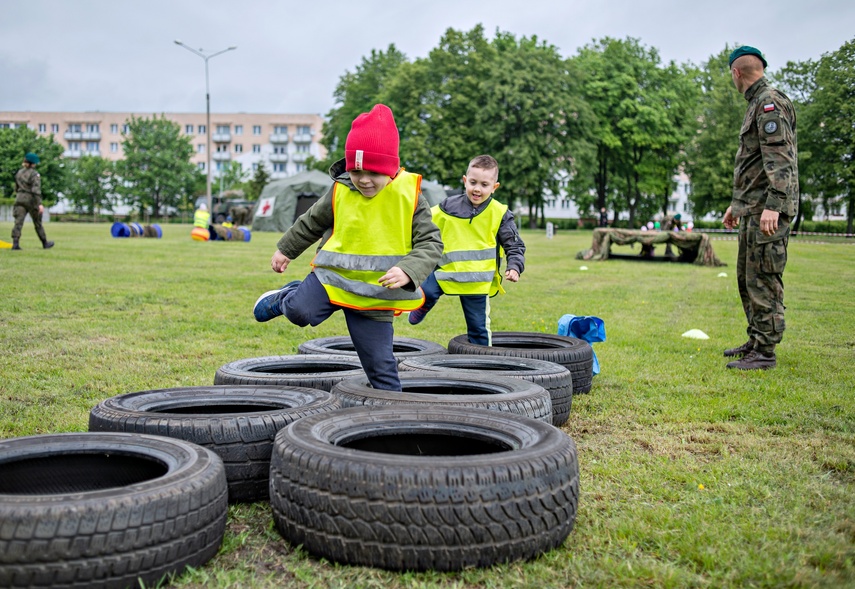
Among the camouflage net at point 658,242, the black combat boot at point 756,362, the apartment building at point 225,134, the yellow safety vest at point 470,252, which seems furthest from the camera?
the apartment building at point 225,134

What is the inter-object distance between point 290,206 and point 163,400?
38.3 meters

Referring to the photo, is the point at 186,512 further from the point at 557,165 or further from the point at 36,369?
the point at 557,165

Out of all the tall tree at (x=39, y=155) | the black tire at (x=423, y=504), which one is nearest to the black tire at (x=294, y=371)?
the black tire at (x=423, y=504)

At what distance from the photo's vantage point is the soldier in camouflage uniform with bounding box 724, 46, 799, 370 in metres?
6.16

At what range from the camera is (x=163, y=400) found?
12.5 ft

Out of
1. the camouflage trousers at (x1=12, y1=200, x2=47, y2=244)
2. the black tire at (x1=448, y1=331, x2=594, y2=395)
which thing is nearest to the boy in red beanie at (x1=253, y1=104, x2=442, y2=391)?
the black tire at (x1=448, y1=331, x2=594, y2=395)

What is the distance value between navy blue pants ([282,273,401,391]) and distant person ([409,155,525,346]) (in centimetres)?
201

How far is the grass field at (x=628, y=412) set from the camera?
2531mm

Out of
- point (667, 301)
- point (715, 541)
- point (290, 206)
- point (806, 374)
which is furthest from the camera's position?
point (290, 206)

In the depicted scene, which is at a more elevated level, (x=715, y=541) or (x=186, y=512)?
(x=186, y=512)

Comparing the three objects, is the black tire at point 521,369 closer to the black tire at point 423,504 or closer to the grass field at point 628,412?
the grass field at point 628,412

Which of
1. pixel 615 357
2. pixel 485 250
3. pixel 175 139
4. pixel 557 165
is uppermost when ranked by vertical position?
pixel 175 139

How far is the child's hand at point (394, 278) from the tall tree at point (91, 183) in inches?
3245

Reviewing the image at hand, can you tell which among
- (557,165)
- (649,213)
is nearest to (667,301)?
(557,165)
